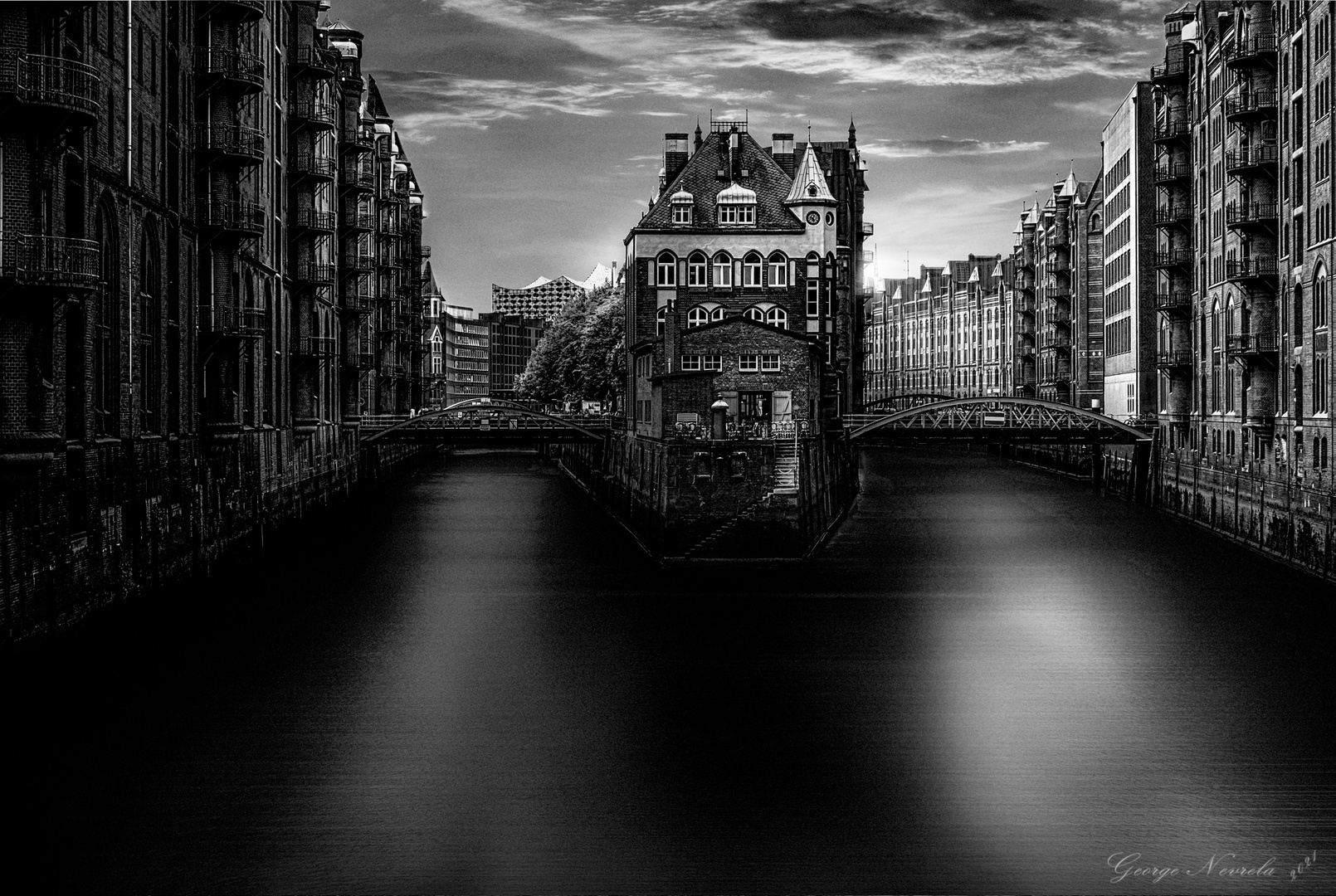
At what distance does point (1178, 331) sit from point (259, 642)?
5703 centimetres

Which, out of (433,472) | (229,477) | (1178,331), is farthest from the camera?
(433,472)

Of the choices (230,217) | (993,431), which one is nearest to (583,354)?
(993,431)

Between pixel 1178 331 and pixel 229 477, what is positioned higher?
pixel 1178 331

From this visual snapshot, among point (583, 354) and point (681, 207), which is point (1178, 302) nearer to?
point (681, 207)

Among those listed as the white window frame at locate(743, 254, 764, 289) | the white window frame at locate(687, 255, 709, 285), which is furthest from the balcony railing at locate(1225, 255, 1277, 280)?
the white window frame at locate(687, 255, 709, 285)

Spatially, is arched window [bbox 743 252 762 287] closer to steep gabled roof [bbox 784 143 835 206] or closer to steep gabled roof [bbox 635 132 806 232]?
steep gabled roof [bbox 635 132 806 232]

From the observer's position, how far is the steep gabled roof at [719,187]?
81.2m

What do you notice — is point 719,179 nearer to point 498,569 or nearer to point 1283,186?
point 1283,186

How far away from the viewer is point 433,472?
107875 millimetres

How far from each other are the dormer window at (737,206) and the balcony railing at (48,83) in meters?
48.7

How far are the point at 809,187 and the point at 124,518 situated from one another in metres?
51.2

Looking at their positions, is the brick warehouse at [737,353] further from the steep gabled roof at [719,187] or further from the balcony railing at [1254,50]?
the balcony railing at [1254,50]

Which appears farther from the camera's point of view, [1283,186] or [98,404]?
[1283,186]

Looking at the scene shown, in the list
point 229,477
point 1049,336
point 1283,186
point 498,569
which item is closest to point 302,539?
point 229,477
